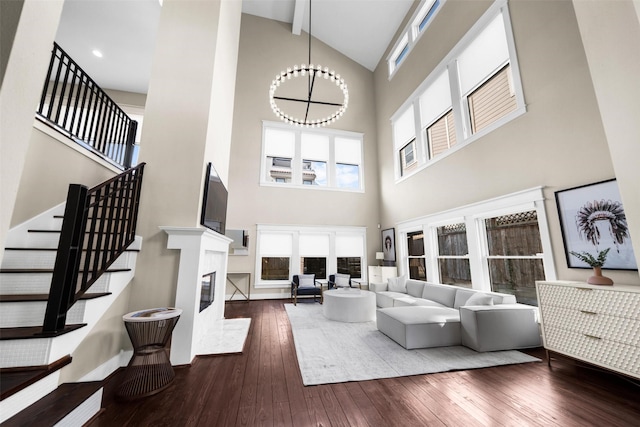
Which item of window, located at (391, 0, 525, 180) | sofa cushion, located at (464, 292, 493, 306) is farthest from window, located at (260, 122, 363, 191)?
sofa cushion, located at (464, 292, 493, 306)

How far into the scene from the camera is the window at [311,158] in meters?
7.80

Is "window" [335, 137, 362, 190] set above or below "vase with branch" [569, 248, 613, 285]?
above

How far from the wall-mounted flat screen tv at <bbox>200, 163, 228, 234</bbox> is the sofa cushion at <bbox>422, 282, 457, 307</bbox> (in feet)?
13.8

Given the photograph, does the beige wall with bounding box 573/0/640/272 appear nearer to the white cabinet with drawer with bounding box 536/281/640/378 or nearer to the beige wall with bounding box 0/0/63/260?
the white cabinet with drawer with bounding box 536/281/640/378

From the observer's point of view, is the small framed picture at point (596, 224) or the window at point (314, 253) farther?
the window at point (314, 253)

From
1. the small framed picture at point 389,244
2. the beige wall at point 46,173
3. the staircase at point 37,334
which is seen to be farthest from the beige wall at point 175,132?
the small framed picture at point 389,244

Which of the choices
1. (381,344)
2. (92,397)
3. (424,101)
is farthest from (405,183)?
(92,397)

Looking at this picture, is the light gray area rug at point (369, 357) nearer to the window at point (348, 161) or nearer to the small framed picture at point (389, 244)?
the small framed picture at point (389, 244)

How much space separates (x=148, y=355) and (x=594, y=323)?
4272 mm

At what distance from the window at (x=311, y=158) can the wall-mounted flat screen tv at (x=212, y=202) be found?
336 centimetres

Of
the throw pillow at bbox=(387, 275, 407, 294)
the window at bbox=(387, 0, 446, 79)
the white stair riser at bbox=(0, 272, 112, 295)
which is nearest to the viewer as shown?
the white stair riser at bbox=(0, 272, 112, 295)

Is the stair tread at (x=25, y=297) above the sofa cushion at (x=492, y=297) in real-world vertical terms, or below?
above

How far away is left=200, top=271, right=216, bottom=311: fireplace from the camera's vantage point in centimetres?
337

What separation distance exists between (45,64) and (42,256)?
2.47m
